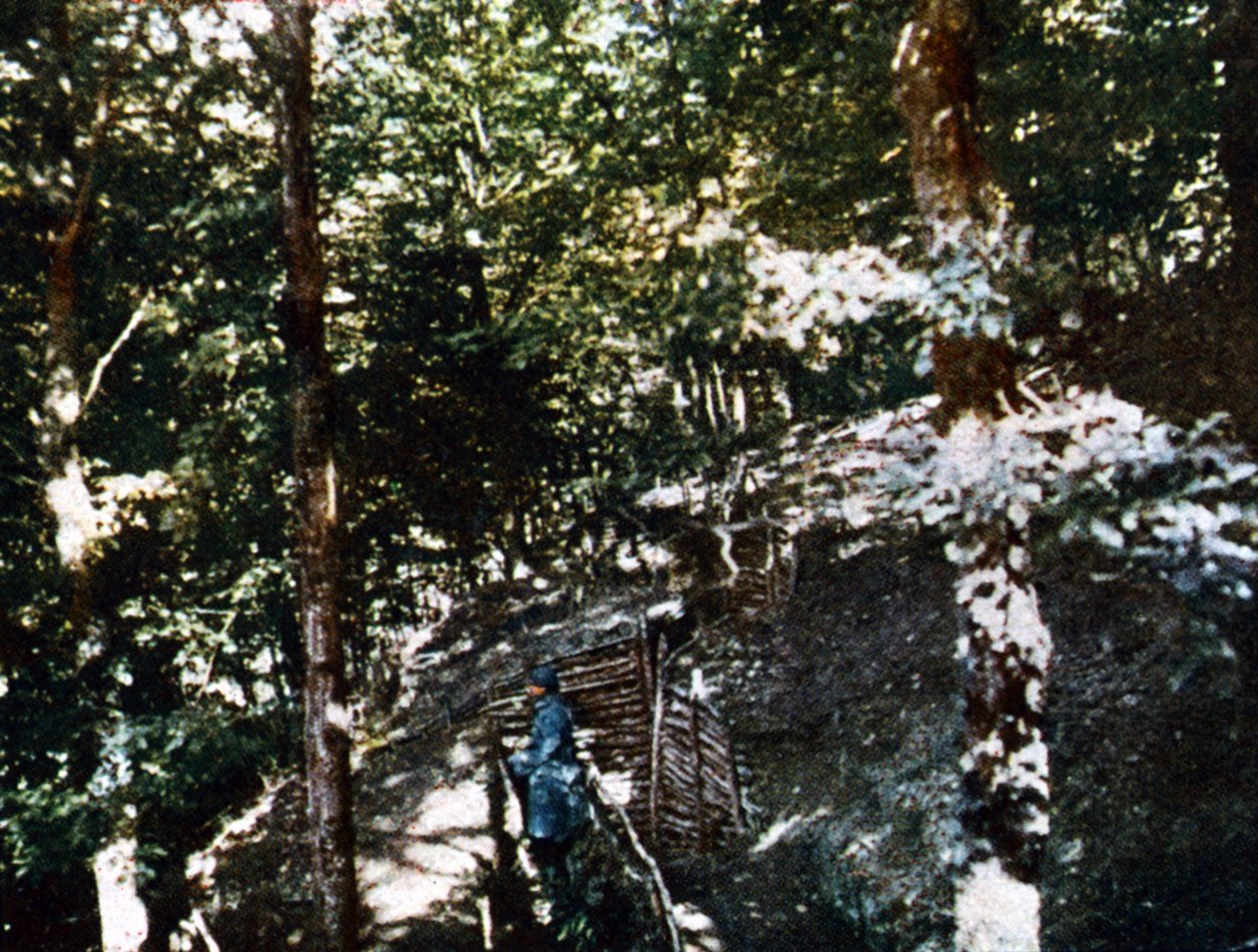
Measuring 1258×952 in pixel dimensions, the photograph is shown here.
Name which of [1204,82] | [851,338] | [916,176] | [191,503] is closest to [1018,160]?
[1204,82]

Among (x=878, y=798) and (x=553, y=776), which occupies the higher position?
(x=553, y=776)

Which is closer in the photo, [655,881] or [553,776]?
[655,881]

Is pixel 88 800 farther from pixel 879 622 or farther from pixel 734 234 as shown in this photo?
pixel 879 622

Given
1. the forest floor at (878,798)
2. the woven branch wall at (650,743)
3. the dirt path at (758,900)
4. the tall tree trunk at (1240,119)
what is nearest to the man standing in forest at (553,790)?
the forest floor at (878,798)

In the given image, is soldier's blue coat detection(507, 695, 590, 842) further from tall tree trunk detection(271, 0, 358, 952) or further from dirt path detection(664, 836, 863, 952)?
tall tree trunk detection(271, 0, 358, 952)

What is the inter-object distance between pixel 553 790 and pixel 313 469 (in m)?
4.06

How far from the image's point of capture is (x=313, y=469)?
694 cm

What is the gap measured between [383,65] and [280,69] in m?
10.6

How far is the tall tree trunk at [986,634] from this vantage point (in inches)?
204

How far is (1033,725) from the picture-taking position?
211 inches

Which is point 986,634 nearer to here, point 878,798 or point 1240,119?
point 878,798

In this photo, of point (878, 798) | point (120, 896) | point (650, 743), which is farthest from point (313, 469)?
point (878, 798)

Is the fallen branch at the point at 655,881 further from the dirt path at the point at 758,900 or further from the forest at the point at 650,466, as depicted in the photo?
the dirt path at the point at 758,900

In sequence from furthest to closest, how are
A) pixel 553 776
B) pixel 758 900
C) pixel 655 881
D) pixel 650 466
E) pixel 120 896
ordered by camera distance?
pixel 650 466
pixel 553 776
pixel 120 896
pixel 758 900
pixel 655 881
